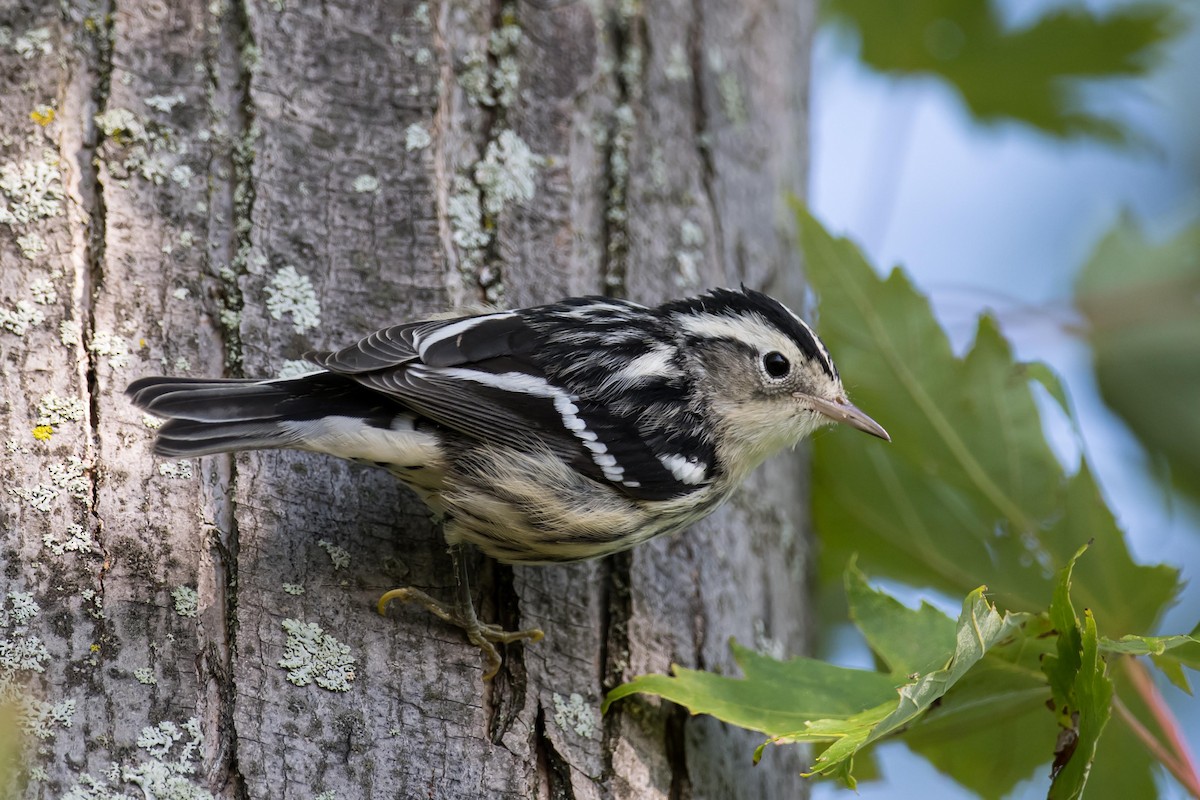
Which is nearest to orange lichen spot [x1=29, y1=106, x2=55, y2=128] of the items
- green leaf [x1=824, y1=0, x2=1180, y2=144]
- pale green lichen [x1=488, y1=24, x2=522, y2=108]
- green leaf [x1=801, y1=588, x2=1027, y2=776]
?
pale green lichen [x1=488, y1=24, x2=522, y2=108]

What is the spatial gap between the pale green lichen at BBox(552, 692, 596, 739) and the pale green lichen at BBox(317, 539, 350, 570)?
0.59 meters

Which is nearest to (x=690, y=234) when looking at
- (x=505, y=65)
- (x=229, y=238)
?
(x=505, y=65)

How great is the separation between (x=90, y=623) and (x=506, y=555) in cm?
95

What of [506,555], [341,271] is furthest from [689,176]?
[506,555]

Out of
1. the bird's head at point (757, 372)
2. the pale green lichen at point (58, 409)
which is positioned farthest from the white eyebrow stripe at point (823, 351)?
the pale green lichen at point (58, 409)

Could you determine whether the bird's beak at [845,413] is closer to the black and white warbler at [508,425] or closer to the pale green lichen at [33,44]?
the black and white warbler at [508,425]

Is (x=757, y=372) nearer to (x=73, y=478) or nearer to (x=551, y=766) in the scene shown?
Result: (x=551, y=766)

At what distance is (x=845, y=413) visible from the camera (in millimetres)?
3121

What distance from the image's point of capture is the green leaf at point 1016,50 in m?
4.24

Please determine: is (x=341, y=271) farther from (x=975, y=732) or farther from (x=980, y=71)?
(x=980, y=71)

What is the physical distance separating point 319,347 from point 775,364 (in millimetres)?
1297

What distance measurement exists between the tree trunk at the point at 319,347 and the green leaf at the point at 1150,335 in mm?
1479

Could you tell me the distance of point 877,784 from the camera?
Answer: 3104 mm

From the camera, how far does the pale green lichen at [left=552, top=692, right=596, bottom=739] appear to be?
2580mm
